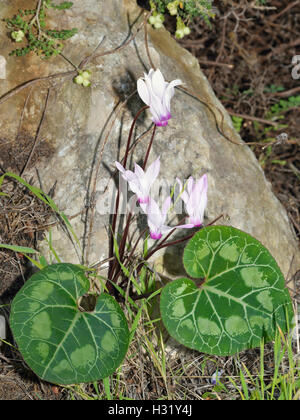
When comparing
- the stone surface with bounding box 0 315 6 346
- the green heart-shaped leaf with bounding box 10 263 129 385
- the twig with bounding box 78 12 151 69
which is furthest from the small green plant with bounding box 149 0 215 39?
the stone surface with bounding box 0 315 6 346

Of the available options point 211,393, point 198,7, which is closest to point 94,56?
point 198,7

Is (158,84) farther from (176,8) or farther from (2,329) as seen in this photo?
(2,329)

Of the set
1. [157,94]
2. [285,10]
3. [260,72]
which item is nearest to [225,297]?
[157,94]

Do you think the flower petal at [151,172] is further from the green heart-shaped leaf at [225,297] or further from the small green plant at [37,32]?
the small green plant at [37,32]

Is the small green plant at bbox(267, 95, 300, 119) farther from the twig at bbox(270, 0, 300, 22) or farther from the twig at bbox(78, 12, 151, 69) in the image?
the twig at bbox(78, 12, 151, 69)
